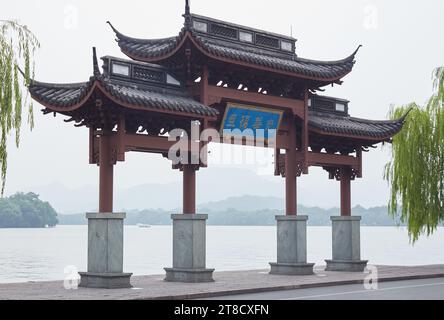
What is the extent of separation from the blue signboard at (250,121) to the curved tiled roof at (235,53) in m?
1.15

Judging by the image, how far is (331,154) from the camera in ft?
75.2

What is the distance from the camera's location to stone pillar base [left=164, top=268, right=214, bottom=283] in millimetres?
18344

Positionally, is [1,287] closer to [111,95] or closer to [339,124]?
[111,95]

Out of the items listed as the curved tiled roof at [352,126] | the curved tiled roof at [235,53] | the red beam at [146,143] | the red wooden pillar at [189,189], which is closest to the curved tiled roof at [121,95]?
the red beam at [146,143]

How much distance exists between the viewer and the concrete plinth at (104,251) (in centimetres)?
1686

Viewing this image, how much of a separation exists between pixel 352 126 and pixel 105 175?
852cm

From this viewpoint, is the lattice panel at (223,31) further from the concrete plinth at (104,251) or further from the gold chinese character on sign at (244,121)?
the concrete plinth at (104,251)

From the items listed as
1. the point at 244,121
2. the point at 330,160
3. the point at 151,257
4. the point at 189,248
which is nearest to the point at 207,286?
the point at 189,248

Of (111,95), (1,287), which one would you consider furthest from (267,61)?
(1,287)

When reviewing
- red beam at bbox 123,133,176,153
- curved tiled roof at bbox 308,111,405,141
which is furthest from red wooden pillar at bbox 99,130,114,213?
curved tiled roof at bbox 308,111,405,141

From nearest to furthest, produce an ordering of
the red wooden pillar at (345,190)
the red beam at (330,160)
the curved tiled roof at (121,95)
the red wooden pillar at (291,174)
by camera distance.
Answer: the curved tiled roof at (121,95) < the red wooden pillar at (291,174) < the red beam at (330,160) < the red wooden pillar at (345,190)

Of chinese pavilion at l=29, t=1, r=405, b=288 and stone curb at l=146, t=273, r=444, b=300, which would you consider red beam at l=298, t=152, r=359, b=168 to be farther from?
stone curb at l=146, t=273, r=444, b=300

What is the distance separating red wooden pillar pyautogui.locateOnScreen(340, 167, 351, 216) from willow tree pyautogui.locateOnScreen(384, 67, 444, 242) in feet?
12.8
